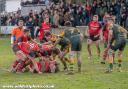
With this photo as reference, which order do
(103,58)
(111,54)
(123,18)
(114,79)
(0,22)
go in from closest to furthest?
1. (114,79)
2. (111,54)
3. (103,58)
4. (123,18)
5. (0,22)

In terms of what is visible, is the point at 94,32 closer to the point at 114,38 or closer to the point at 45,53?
the point at 114,38

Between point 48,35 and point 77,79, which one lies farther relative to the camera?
point 48,35

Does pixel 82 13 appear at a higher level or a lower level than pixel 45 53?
lower

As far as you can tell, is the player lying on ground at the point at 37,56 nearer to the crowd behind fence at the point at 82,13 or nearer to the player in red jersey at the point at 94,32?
the player in red jersey at the point at 94,32

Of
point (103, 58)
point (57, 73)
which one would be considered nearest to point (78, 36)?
point (57, 73)

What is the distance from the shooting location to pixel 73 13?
41781 millimetres

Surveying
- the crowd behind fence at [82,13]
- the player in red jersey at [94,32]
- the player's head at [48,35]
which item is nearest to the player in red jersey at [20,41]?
the player's head at [48,35]

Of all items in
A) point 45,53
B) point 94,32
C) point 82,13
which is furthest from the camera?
point 82,13

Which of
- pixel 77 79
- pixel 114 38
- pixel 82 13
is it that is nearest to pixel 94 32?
pixel 114 38

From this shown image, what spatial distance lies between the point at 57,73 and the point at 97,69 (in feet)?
6.59

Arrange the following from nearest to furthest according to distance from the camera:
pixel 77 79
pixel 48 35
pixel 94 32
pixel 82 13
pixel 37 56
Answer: pixel 77 79
pixel 37 56
pixel 48 35
pixel 94 32
pixel 82 13

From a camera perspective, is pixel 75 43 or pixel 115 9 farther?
pixel 115 9

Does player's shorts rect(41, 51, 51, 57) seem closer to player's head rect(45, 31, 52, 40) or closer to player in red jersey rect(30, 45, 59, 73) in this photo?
player in red jersey rect(30, 45, 59, 73)

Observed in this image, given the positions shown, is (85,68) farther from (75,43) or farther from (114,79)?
(114,79)
